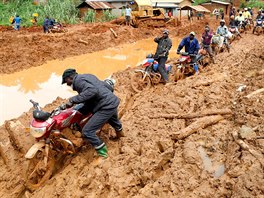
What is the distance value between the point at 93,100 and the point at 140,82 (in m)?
4.62

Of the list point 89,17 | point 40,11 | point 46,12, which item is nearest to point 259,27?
point 89,17

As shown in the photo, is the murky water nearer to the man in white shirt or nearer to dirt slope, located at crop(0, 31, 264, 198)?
dirt slope, located at crop(0, 31, 264, 198)

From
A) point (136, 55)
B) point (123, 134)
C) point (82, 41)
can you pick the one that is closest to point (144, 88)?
point (123, 134)

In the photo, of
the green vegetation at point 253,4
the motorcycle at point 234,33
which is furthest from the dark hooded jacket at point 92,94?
the green vegetation at point 253,4

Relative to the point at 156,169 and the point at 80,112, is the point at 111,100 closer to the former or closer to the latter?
the point at 80,112

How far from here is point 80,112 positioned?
517 centimetres

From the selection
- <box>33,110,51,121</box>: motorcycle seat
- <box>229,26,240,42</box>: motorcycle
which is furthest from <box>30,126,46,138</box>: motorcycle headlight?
<box>229,26,240,42</box>: motorcycle

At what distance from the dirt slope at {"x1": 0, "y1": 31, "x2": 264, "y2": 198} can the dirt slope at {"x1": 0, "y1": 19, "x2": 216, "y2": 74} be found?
855 centimetres

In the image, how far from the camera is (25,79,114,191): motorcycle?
4.66 meters

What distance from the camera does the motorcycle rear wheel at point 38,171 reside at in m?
4.99

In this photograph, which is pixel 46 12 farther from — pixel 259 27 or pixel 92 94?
pixel 92 94

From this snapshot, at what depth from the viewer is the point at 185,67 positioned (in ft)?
34.1

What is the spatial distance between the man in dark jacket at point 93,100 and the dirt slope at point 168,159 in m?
0.53

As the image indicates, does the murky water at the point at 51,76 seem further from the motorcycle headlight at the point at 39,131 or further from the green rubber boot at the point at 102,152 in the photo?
the green rubber boot at the point at 102,152
